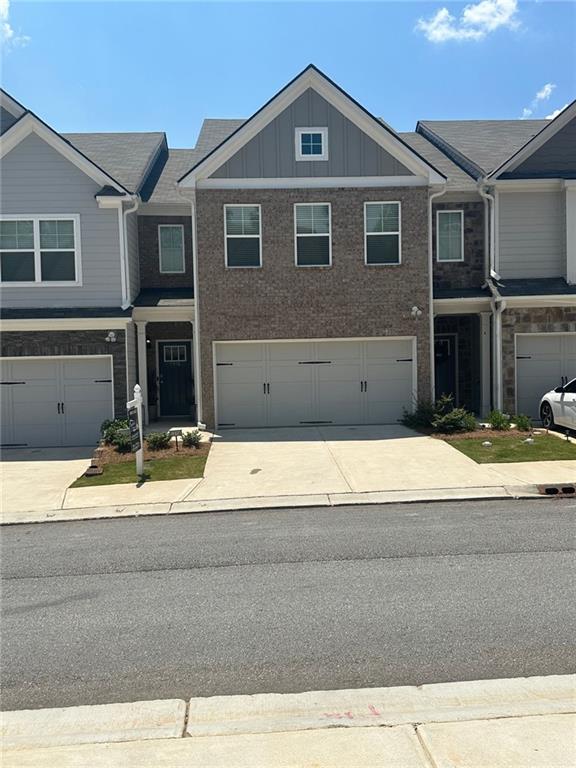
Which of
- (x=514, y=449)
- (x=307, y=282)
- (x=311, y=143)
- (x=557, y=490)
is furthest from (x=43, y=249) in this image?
(x=557, y=490)

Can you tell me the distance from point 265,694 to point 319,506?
535 centimetres

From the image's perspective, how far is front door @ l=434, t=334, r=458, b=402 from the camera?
19391 millimetres

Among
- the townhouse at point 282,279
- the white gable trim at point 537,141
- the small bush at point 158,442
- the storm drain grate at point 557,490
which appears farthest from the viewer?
the white gable trim at point 537,141

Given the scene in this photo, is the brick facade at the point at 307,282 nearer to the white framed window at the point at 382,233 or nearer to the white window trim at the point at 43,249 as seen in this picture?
the white framed window at the point at 382,233

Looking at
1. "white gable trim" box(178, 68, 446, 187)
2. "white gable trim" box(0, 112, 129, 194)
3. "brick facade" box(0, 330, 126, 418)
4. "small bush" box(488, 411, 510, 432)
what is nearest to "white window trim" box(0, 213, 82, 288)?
"white gable trim" box(0, 112, 129, 194)

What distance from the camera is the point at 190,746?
11.6ft

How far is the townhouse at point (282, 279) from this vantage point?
618 inches

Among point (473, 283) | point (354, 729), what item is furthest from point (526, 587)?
point (473, 283)

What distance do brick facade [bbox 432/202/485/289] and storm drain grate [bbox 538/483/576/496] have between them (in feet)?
28.8

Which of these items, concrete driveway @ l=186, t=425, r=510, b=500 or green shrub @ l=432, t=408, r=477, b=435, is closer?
concrete driveway @ l=186, t=425, r=510, b=500

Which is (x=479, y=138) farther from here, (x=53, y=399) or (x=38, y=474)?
(x=38, y=474)

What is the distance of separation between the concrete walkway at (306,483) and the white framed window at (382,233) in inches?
203

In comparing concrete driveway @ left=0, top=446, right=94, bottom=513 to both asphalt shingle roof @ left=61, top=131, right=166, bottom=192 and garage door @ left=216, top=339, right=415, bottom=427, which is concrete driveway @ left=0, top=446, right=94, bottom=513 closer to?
garage door @ left=216, top=339, right=415, bottom=427

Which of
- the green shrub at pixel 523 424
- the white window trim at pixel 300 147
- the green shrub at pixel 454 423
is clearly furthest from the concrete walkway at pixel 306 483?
the white window trim at pixel 300 147
